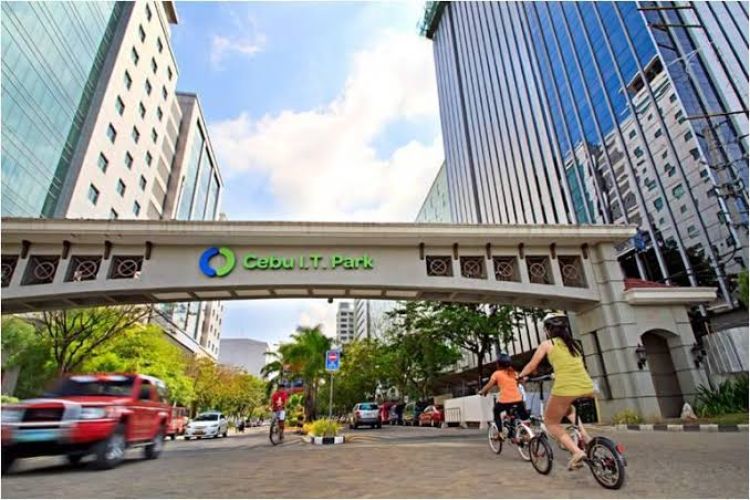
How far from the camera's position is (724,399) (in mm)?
11836

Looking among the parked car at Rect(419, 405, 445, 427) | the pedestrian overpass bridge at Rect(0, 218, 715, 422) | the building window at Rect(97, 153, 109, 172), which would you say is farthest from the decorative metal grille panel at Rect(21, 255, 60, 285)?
the building window at Rect(97, 153, 109, 172)

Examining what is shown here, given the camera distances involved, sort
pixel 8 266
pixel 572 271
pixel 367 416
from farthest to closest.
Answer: pixel 367 416
pixel 572 271
pixel 8 266

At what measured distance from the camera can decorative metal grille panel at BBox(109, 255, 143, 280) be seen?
509 inches

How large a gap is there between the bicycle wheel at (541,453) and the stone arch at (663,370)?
34.7 feet

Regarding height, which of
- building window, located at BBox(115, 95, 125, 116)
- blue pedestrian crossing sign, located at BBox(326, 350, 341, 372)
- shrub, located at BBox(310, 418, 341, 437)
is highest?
building window, located at BBox(115, 95, 125, 116)

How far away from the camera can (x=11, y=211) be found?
23812 millimetres

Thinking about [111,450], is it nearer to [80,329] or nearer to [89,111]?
[80,329]

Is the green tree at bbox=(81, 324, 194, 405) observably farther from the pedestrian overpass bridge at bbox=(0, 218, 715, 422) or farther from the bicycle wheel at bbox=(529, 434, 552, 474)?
the bicycle wheel at bbox=(529, 434, 552, 474)

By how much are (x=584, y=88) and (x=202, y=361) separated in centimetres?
4236

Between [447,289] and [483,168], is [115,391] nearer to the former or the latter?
[447,289]

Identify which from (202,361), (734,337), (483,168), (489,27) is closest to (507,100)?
(483,168)

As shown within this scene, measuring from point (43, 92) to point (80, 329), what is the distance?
1843 cm

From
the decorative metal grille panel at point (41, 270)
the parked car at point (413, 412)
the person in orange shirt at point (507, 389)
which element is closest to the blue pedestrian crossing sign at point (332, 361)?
the person in orange shirt at point (507, 389)

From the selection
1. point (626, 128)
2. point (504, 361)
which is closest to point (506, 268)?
point (504, 361)
